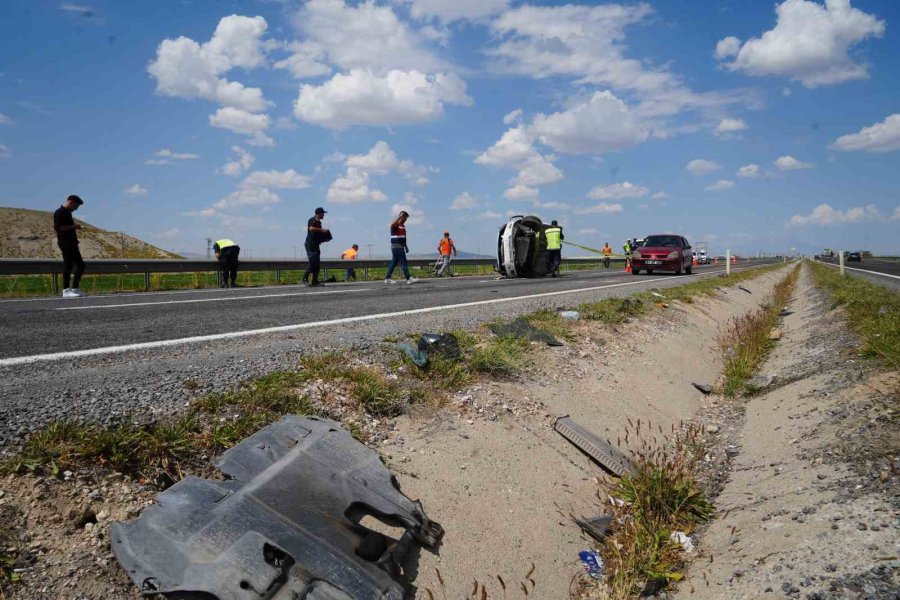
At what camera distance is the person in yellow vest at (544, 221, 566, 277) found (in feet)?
62.5

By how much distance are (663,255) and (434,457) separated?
73.9ft

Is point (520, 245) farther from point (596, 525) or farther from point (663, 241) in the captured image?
point (596, 525)

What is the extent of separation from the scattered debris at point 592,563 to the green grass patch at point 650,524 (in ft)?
0.16

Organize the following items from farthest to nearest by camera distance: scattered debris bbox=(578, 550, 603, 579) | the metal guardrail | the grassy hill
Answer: the grassy hill, the metal guardrail, scattered debris bbox=(578, 550, 603, 579)

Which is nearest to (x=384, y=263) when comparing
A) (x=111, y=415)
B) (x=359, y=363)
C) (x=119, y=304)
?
(x=119, y=304)

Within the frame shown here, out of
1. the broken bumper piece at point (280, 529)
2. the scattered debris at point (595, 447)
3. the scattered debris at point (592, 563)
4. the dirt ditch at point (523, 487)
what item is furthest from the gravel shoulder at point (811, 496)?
the broken bumper piece at point (280, 529)

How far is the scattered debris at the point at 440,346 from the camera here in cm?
484

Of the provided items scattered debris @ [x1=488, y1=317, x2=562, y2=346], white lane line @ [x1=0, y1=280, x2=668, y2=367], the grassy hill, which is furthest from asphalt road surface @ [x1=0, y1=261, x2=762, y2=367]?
the grassy hill

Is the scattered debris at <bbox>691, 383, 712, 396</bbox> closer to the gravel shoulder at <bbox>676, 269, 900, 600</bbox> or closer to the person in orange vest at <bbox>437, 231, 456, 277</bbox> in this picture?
the gravel shoulder at <bbox>676, 269, 900, 600</bbox>

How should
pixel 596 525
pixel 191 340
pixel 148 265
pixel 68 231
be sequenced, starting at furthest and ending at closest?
1. pixel 148 265
2. pixel 68 231
3. pixel 191 340
4. pixel 596 525

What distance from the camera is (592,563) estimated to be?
329 centimetres

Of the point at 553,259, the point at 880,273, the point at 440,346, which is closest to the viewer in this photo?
the point at 440,346

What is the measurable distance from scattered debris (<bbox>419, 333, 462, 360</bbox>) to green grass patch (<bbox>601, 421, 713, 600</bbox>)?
5.33 feet

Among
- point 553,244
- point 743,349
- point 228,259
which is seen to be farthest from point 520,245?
point 743,349
